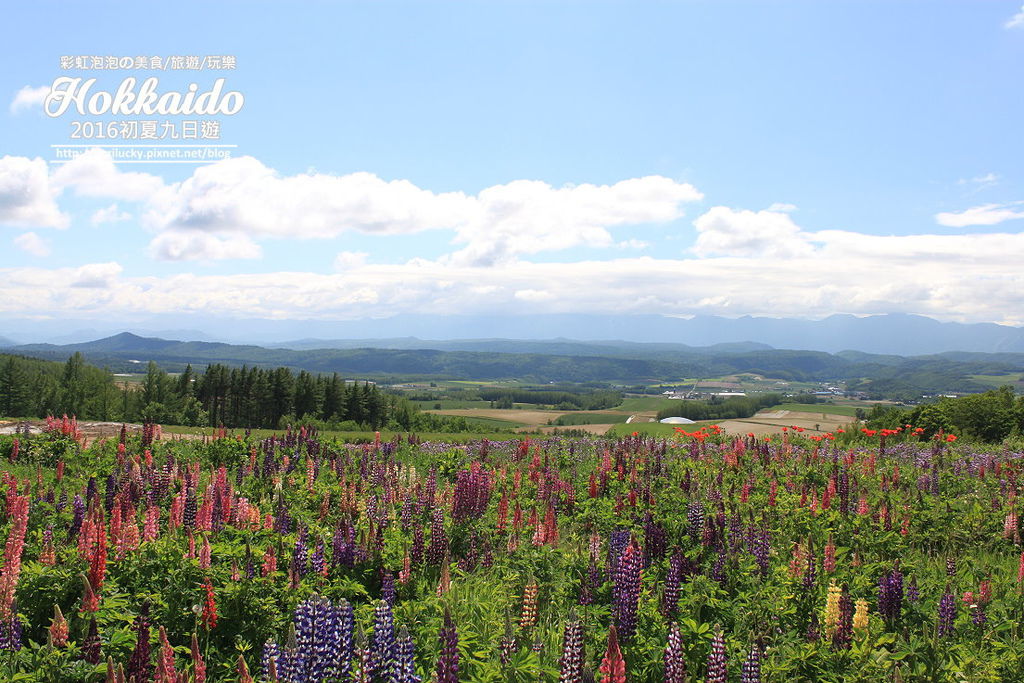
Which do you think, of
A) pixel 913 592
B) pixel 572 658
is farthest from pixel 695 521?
pixel 572 658

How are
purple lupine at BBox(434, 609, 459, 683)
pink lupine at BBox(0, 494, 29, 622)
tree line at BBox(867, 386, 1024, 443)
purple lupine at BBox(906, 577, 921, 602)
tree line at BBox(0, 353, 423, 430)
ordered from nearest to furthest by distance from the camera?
1. purple lupine at BBox(434, 609, 459, 683)
2. pink lupine at BBox(0, 494, 29, 622)
3. purple lupine at BBox(906, 577, 921, 602)
4. tree line at BBox(867, 386, 1024, 443)
5. tree line at BBox(0, 353, 423, 430)

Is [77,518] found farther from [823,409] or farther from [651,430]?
[823,409]

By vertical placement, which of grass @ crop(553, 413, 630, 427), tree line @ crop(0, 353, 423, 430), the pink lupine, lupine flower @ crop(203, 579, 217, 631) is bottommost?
grass @ crop(553, 413, 630, 427)

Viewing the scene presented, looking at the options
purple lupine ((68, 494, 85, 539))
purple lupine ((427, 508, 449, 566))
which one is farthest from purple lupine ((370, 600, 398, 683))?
purple lupine ((68, 494, 85, 539))

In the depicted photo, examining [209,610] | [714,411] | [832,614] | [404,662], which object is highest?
[404,662]

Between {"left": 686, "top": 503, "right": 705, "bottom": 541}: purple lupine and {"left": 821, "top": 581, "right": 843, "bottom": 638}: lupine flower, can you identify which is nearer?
{"left": 821, "top": 581, "right": 843, "bottom": 638}: lupine flower

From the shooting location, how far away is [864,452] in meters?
17.2

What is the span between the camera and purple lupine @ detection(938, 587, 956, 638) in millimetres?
6184

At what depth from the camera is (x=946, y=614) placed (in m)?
6.20

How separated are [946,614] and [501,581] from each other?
182 inches

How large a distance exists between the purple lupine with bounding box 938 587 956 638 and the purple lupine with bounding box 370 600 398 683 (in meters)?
5.45

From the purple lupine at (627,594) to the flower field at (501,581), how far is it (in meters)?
0.02

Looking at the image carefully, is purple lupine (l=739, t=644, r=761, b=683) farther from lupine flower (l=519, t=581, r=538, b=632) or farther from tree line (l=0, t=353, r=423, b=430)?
tree line (l=0, t=353, r=423, b=430)

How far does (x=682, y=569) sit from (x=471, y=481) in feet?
13.8
